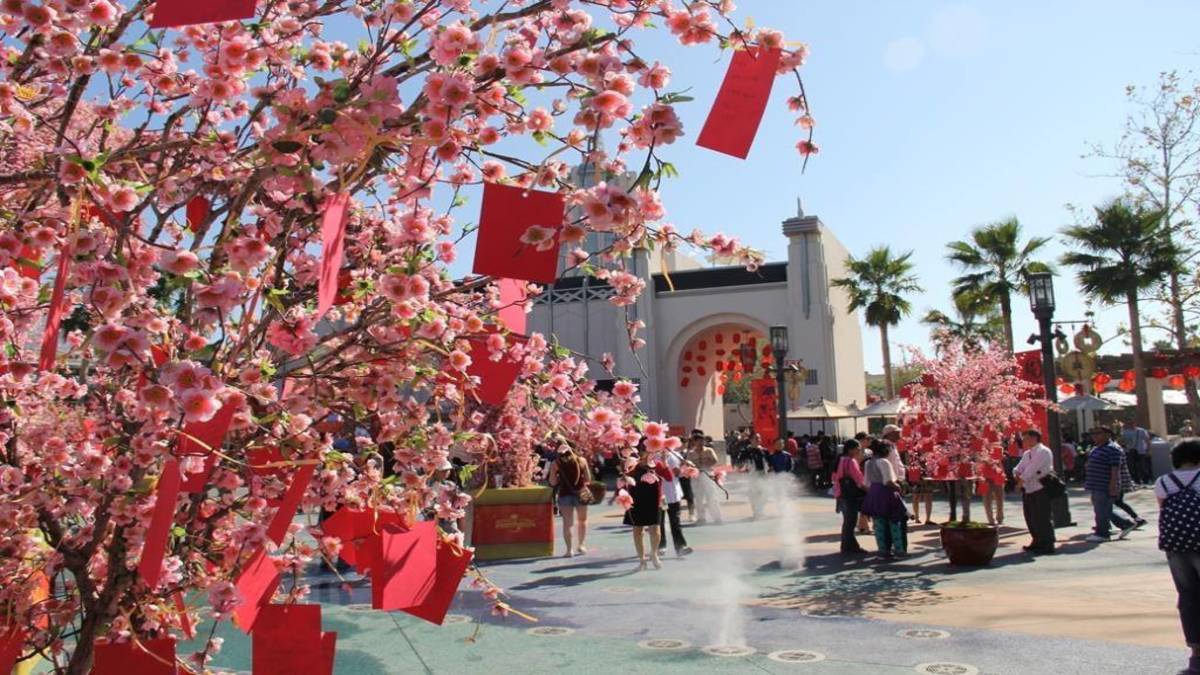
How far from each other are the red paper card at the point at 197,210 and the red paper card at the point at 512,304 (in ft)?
3.55

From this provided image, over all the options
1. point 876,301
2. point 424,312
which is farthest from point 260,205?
point 876,301

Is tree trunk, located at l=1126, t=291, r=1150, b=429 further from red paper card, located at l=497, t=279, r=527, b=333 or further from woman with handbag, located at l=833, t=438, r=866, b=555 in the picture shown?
red paper card, located at l=497, t=279, r=527, b=333

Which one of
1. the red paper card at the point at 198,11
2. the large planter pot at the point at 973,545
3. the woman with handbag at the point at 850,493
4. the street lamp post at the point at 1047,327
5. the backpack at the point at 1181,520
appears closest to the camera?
the red paper card at the point at 198,11

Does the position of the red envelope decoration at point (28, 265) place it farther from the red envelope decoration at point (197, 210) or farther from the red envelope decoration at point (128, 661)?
the red envelope decoration at point (128, 661)

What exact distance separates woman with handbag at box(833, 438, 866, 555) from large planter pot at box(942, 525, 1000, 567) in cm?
140

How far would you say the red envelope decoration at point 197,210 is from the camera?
312cm

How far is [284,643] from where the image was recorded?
2707mm

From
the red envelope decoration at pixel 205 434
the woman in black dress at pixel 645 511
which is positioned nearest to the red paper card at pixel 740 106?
the red envelope decoration at pixel 205 434

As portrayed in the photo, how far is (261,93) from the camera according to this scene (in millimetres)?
2820

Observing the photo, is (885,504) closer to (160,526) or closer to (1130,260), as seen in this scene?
(160,526)

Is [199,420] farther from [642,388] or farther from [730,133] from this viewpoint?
[642,388]

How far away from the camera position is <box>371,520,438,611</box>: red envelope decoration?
2.93 meters

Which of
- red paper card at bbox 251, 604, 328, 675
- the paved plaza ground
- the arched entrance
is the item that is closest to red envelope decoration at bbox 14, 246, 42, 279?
red paper card at bbox 251, 604, 328, 675

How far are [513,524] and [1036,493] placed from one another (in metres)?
6.50
